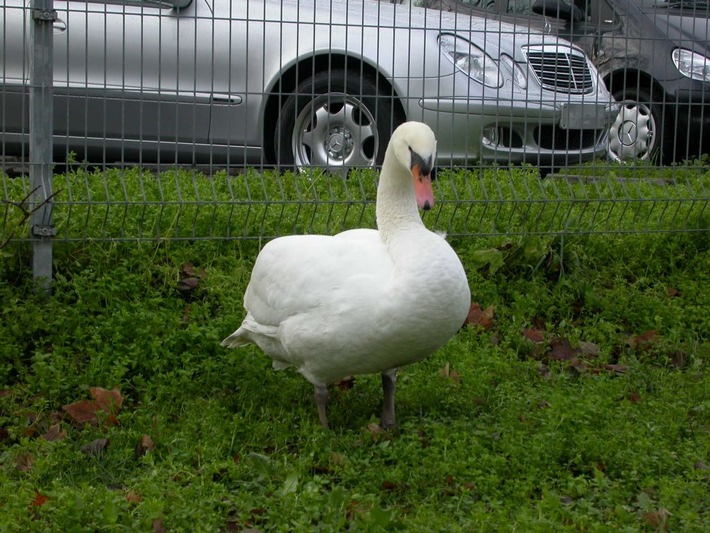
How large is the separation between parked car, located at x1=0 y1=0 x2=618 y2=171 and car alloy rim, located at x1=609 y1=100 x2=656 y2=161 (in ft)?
0.42

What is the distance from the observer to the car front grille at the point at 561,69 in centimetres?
664

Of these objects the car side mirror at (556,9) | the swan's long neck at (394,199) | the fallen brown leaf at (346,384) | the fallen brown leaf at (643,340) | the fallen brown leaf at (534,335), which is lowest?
the fallen brown leaf at (346,384)

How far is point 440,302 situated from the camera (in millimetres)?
4441

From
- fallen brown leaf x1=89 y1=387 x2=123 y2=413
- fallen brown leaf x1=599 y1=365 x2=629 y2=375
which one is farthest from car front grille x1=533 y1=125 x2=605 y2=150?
fallen brown leaf x1=89 y1=387 x2=123 y2=413

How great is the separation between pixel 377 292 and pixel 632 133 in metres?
3.10

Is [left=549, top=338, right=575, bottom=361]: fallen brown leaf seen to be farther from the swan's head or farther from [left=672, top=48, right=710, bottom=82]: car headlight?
[left=672, top=48, right=710, bottom=82]: car headlight

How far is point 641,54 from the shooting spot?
675 cm

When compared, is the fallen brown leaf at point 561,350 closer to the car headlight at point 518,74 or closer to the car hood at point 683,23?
the car headlight at point 518,74

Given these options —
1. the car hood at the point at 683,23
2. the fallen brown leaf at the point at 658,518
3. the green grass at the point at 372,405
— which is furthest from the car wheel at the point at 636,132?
the fallen brown leaf at the point at 658,518

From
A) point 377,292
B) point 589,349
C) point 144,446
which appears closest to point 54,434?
point 144,446

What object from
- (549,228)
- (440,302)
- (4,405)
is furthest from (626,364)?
(4,405)

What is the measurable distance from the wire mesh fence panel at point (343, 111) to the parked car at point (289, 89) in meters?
0.01

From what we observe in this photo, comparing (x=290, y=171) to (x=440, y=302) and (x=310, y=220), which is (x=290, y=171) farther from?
(x=440, y=302)

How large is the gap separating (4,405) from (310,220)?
2.36 metres
